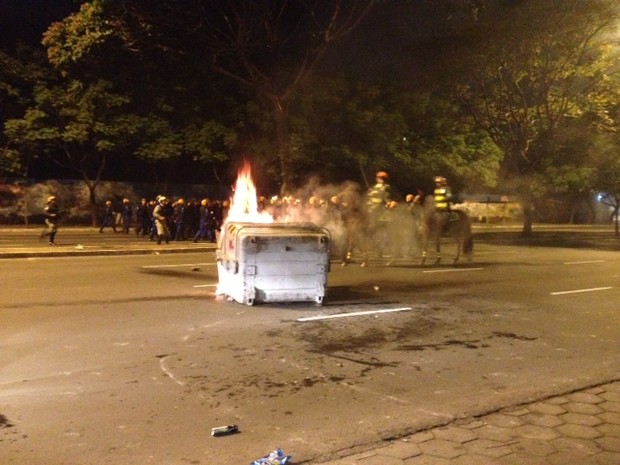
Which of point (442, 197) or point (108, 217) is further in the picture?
point (108, 217)

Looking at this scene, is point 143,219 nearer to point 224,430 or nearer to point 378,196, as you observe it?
point 378,196

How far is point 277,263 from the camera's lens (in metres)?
9.91

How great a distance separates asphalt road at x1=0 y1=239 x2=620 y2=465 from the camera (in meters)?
4.84

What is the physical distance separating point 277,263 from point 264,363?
3253 millimetres

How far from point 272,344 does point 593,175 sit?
3814 cm

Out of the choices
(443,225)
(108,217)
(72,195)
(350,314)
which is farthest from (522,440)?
(72,195)

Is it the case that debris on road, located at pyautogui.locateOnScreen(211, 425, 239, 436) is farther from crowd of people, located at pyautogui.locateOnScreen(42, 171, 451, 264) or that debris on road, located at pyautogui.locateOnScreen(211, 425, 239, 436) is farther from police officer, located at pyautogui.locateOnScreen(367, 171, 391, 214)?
police officer, located at pyautogui.locateOnScreen(367, 171, 391, 214)

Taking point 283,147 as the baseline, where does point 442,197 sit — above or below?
below

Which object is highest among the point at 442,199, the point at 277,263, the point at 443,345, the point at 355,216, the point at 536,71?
the point at 536,71

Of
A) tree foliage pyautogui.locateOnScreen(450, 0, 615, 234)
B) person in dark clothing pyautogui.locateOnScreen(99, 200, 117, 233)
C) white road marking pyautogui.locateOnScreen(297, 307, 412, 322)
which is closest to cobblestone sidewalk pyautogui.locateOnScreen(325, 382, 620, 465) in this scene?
white road marking pyautogui.locateOnScreen(297, 307, 412, 322)

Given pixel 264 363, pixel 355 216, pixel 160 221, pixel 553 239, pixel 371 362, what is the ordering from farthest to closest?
pixel 553 239 < pixel 160 221 < pixel 355 216 < pixel 371 362 < pixel 264 363

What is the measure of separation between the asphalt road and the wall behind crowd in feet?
66.4

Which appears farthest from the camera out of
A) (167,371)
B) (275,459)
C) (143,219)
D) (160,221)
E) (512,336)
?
(143,219)

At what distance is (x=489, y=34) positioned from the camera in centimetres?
2430
